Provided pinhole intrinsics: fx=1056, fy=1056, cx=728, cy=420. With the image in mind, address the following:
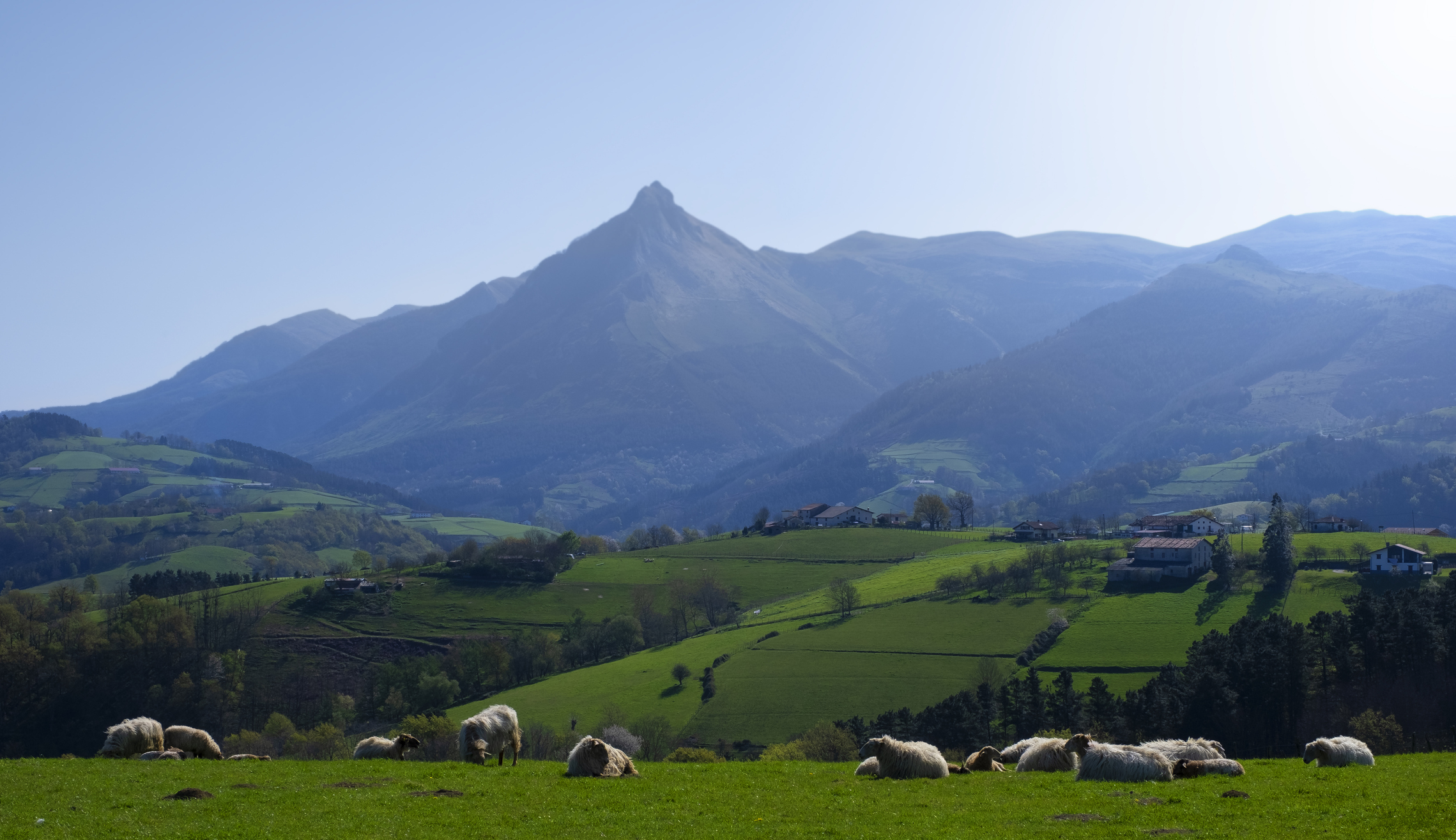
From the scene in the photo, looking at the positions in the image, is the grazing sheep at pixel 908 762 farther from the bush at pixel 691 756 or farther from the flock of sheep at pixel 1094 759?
the bush at pixel 691 756

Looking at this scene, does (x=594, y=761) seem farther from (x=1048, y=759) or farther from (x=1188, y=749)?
(x=1188, y=749)

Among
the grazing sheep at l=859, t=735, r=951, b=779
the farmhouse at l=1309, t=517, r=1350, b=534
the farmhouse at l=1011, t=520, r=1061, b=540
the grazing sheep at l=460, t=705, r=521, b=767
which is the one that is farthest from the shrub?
the farmhouse at l=1011, t=520, r=1061, b=540

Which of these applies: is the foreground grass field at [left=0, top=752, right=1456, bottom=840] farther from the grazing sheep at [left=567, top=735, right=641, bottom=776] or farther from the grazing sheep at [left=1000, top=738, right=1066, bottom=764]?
the grazing sheep at [left=1000, top=738, right=1066, bottom=764]

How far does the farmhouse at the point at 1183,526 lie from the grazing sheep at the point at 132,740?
151 meters

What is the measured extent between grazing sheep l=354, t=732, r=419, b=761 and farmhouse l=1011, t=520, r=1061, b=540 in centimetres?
16888

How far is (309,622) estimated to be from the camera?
529 ft

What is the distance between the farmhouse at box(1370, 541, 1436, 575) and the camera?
131125 millimetres

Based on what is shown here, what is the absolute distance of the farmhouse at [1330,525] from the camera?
587 feet

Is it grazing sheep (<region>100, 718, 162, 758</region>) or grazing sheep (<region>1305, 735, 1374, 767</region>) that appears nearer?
grazing sheep (<region>1305, 735, 1374, 767</region>)

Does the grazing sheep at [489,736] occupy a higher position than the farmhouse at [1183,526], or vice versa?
the grazing sheep at [489,736]

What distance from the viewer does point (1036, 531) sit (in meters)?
196

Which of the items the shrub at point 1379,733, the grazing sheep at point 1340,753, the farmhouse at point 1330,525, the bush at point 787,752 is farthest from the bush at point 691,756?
the farmhouse at point 1330,525

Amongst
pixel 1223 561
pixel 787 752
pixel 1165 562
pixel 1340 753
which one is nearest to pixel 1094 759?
pixel 1340 753

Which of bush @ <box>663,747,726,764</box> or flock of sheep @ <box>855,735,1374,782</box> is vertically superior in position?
flock of sheep @ <box>855,735,1374,782</box>
